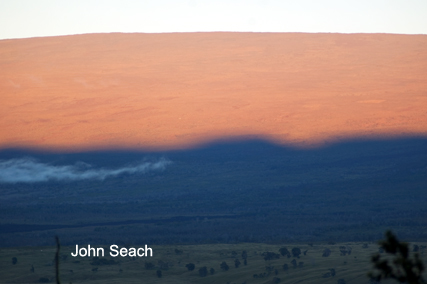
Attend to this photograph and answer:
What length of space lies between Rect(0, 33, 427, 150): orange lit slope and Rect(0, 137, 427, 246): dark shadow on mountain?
1676 mm

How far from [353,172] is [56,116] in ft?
64.0

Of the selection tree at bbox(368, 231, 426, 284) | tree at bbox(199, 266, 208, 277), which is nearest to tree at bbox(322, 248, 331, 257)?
tree at bbox(199, 266, 208, 277)

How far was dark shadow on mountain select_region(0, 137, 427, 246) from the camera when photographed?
16672 mm

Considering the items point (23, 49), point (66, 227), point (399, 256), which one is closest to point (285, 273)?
point (399, 256)

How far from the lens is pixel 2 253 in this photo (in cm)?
1360

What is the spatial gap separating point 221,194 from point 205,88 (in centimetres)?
1489

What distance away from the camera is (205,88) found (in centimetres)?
3669

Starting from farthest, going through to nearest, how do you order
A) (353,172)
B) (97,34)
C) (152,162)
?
(97,34)
(152,162)
(353,172)

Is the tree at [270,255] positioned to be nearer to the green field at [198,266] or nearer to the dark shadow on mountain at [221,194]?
the green field at [198,266]

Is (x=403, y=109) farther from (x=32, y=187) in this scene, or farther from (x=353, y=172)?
(x=32, y=187)

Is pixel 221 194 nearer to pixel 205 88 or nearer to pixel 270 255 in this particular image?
pixel 270 255

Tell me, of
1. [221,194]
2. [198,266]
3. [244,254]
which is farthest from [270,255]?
[221,194]

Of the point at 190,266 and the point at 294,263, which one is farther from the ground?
the point at 190,266

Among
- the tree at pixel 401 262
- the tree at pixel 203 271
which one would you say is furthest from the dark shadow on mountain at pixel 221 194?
the tree at pixel 401 262
